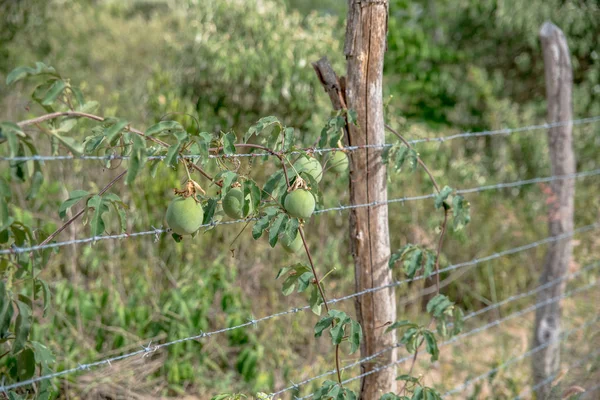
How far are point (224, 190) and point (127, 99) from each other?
4.39m

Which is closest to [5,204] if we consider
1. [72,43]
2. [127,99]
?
[127,99]

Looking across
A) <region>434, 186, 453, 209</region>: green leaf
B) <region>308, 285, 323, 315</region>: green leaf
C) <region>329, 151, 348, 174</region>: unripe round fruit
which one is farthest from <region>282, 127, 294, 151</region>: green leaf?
<region>434, 186, 453, 209</region>: green leaf

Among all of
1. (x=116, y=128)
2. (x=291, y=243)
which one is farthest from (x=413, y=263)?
(x=116, y=128)

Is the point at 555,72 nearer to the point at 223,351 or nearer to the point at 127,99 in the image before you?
the point at 223,351

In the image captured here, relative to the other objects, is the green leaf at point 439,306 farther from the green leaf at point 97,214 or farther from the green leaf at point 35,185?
the green leaf at point 35,185

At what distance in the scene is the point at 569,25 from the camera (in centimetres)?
716

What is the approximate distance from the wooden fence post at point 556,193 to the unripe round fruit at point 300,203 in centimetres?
193

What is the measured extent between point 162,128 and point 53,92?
223mm

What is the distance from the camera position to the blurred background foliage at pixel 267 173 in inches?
134

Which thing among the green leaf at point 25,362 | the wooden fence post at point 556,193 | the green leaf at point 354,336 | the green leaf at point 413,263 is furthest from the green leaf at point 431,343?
the wooden fence post at point 556,193

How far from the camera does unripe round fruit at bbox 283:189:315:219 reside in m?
1.57

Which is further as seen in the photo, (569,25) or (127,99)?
(569,25)

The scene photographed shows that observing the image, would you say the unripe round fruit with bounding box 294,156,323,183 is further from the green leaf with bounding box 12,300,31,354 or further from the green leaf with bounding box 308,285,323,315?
the green leaf with bounding box 12,300,31,354

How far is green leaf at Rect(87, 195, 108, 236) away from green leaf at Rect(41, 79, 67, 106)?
8.9 inches
